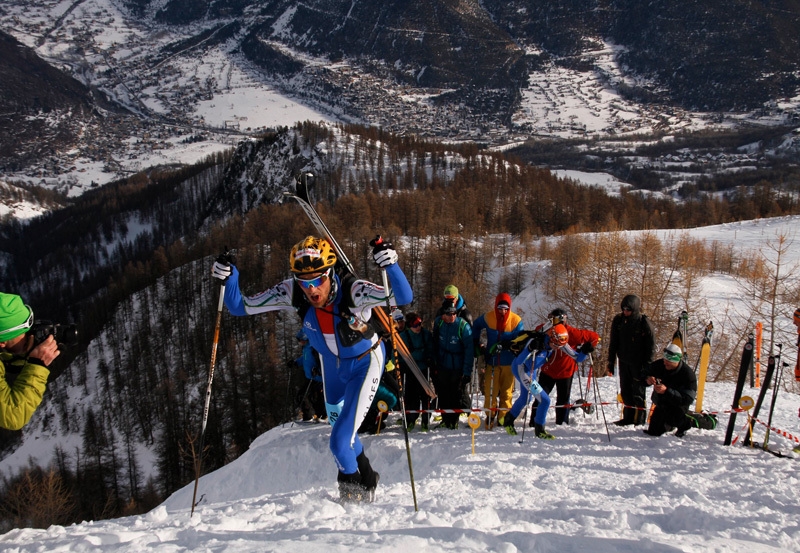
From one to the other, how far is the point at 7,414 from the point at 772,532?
668 centimetres

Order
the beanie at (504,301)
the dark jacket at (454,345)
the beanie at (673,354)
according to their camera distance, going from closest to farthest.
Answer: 1. the beanie at (673,354)
2. the beanie at (504,301)
3. the dark jacket at (454,345)

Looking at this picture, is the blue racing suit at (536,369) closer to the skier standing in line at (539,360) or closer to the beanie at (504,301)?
the skier standing in line at (539,360)

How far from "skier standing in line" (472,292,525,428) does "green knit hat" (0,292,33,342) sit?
6673 mm

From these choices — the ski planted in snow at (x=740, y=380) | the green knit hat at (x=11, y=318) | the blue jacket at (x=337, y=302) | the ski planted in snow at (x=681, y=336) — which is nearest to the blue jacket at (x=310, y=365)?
the blue jacket at (x=337, y=302)

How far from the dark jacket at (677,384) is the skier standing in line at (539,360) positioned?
3.85 ft

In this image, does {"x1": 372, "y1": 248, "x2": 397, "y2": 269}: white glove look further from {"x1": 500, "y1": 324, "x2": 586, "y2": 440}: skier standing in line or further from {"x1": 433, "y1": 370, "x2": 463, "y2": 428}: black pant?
{"x1": 433, "y1": 370, "x2": 463, "y2": 428}: black pant

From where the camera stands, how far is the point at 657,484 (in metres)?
6.00

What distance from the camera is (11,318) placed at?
4.03 m

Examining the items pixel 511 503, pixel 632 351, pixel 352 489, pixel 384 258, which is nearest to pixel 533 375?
pixel 632 351

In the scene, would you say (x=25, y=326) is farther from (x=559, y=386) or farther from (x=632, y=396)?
(x=632, y=396)

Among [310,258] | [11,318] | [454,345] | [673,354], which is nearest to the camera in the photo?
[11,318]

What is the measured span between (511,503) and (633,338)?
4461 mm

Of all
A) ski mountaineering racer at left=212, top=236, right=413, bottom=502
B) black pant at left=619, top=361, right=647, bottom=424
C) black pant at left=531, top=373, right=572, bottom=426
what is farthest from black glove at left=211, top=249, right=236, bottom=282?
black pant at left=619, top=361, right=647, bottom=424

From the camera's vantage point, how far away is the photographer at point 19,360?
4.00m
